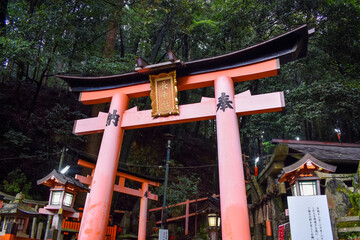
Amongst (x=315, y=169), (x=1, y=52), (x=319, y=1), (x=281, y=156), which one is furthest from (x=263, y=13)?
(x=1, y=52)

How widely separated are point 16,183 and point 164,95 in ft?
29.1

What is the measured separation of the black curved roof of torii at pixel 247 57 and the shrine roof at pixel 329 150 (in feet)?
13.3

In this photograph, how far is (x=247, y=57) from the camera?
620cm

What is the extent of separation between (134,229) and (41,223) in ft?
17.7

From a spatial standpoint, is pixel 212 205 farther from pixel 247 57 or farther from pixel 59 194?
pixel 247 57

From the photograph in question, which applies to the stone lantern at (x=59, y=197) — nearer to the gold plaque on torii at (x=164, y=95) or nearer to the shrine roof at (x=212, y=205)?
the gold plaque on torii at (x=164, y=95)

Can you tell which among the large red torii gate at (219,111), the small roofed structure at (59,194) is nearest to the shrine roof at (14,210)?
the small roofed structure at (59,194)

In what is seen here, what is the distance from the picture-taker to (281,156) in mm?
8383

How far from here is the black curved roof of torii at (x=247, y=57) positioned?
5688 millimetres

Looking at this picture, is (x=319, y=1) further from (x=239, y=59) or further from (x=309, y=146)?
(x=239, y=59)

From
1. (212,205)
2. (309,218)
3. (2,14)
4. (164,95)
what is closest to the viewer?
(309,218)

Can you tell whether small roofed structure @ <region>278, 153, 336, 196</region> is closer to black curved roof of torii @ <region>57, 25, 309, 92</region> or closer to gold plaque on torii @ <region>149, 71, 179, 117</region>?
black curved roof of torii @ <region>57, 25, 309, 92</region>

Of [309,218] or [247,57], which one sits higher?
[247,57]

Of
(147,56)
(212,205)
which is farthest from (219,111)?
(147,56)
